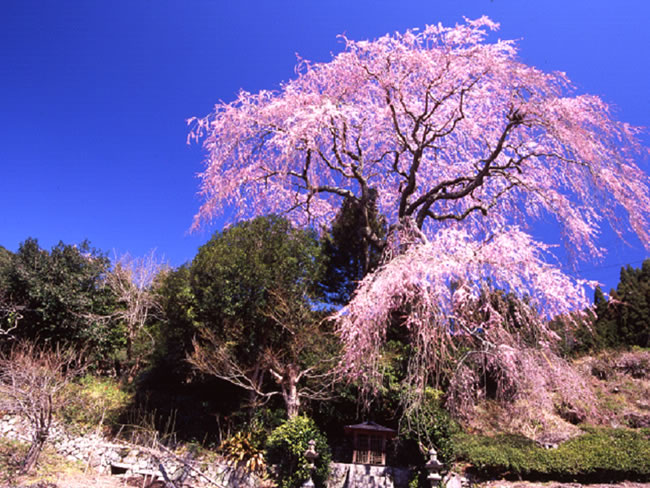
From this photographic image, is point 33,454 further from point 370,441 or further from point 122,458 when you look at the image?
point 370,441

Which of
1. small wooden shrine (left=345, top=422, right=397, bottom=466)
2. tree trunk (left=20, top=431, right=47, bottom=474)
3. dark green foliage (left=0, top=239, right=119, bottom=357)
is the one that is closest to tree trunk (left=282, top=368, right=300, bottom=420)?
small wooden shrine (left=345, top=422, right=397, bottom=466)

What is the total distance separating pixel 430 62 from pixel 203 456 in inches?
341

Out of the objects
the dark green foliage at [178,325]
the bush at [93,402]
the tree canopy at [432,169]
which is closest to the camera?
the tree canopy at [432,169]

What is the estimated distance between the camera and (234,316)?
8.77 meters

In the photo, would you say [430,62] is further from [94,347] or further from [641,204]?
[94,347]

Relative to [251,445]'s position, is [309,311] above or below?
above

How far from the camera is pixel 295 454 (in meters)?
6.88

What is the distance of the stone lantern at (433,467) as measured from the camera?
629 cm

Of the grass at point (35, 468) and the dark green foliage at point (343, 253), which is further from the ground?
the dark green foliage at point (343, 253)

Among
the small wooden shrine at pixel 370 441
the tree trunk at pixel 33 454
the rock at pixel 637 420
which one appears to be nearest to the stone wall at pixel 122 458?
the tree trunk at pixel 33 454

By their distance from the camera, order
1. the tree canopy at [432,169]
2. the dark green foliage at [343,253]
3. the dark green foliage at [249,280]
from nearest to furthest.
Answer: the tree canopy at [432,169] → the dark green foliage at [249,280] → the dark green foliage at [343,253]

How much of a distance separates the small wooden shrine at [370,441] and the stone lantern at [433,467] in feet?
3.20

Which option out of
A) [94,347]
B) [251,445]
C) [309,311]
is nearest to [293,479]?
[251,445]

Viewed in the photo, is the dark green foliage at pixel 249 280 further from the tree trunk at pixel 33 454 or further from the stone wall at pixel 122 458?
the tree trunk at pixel 33 454
